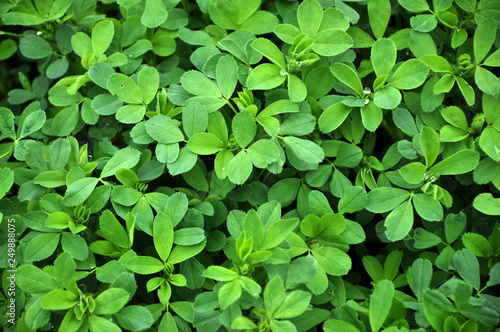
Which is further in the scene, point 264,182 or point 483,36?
point 264,182

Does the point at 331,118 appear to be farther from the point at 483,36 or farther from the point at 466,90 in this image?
the point at 483,36

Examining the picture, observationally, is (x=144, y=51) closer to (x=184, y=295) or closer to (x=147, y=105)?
(x=147, y=105)

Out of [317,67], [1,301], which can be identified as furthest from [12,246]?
[317,67]

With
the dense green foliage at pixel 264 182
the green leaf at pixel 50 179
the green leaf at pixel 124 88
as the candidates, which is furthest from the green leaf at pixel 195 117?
the green leaf at pixel 50 179

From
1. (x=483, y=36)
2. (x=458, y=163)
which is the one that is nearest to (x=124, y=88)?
(x=458, y=163)

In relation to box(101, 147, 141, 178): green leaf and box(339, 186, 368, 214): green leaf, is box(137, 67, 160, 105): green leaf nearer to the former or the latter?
box(101, 147, 141, 178): green leaf
